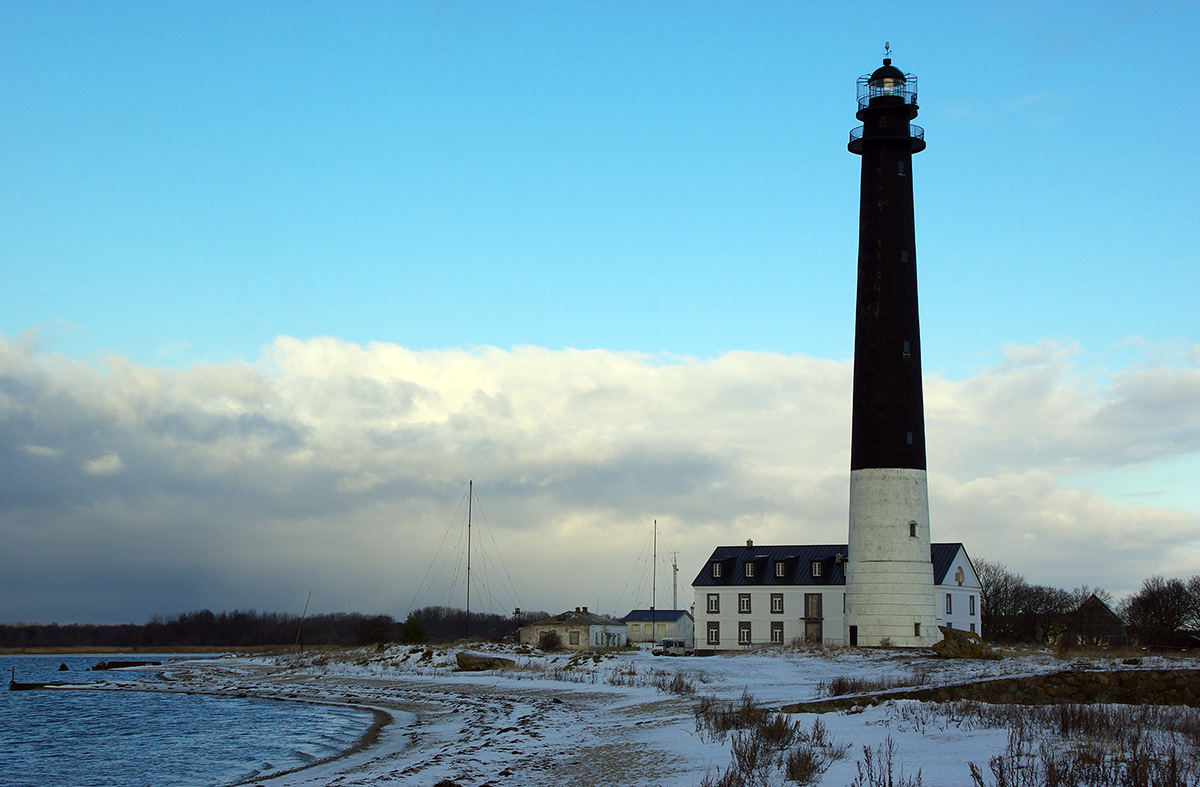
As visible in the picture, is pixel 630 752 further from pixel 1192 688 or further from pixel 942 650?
pixel 942 650

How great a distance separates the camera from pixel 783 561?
7062 cm

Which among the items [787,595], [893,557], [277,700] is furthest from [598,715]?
[787,595]

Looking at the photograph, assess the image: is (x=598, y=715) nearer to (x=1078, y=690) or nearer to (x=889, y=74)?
(x=1078, y=690)

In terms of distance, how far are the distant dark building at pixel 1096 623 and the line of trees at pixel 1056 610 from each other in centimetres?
59

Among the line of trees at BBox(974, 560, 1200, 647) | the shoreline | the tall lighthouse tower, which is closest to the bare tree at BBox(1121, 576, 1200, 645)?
the line of trees at BBox(974, 560, 1200, 647)

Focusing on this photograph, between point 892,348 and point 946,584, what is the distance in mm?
26384

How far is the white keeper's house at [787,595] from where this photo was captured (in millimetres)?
66562

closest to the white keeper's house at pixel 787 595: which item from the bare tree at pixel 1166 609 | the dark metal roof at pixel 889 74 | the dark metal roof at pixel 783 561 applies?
the dark metal roof at pixel 783 561

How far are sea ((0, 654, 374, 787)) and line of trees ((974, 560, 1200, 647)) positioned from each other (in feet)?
179

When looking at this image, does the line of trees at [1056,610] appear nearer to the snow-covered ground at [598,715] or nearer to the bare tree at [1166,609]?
the bare tree at [1166,609]

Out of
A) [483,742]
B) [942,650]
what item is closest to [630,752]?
[483,742]

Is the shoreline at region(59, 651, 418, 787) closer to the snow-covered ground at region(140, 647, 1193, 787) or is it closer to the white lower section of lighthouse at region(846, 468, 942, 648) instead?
the snow-covered ground at region(140, 647, 1193, 787)

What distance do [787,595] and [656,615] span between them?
3063cm

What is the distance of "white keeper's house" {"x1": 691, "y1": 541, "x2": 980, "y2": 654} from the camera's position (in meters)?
66.6
